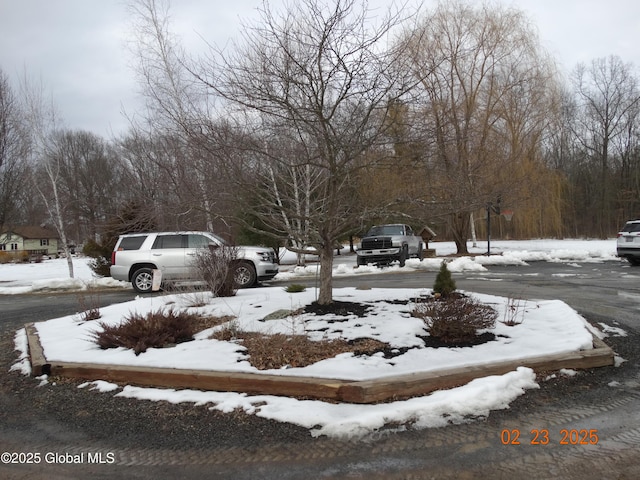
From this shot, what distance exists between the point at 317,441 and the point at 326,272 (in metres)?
3.94

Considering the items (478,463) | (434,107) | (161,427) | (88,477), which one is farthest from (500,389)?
(434,107)

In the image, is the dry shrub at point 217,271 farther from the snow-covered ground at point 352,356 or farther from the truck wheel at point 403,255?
the truck wheel at point 403,255

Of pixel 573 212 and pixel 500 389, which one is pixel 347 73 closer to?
pixel 500 389

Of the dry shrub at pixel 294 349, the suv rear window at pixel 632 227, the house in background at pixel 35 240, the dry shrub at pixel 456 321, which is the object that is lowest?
the dry shrub at pixel 294 349

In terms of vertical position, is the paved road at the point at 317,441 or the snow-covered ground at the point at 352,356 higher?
the snow-covered ground at the point at 352,356

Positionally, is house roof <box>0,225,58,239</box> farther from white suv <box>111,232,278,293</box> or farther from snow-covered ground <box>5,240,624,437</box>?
snow-covered ground <box>5,240,624,437</box>

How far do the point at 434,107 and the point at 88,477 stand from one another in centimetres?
654

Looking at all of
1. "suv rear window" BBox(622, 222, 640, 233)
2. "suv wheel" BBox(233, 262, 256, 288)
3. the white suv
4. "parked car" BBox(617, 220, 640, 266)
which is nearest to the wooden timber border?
"suv wheel" BBox(233, 262, 256, 288)

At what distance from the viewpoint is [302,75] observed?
5520mm

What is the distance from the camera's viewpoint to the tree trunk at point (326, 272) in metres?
7.04

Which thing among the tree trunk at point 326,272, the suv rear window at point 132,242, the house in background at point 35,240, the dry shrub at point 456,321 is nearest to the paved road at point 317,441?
the dry shrub at point 456,321

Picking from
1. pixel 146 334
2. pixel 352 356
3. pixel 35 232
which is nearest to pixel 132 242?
pixel 146 334

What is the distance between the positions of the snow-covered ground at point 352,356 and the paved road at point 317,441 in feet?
0.53

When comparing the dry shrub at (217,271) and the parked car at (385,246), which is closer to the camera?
the dry shrub at (217,271)
